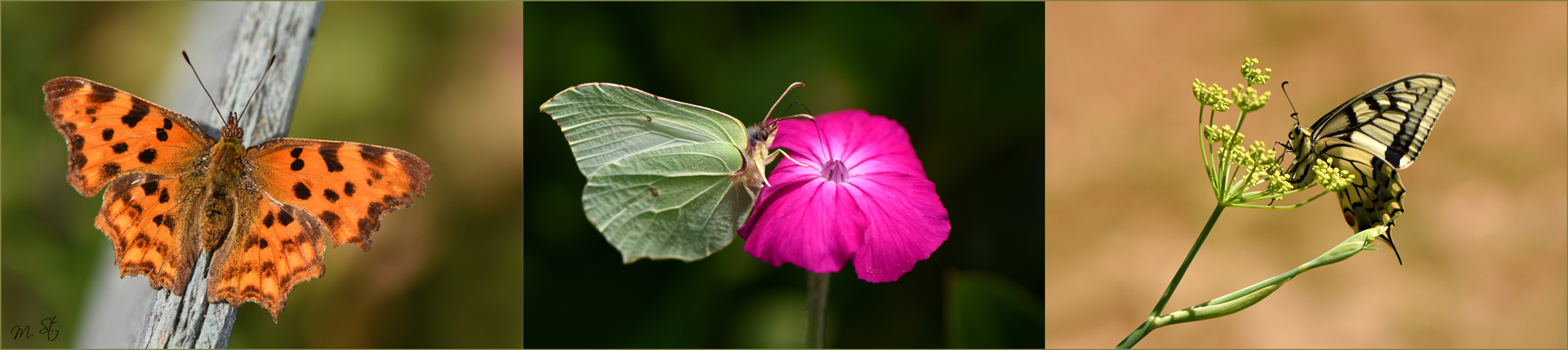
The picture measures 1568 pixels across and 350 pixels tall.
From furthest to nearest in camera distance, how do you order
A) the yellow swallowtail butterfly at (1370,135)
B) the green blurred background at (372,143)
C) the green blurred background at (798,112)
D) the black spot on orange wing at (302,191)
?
the green blurred background at (372,143)
the green blurred background at (798,112)
the black spot on orange wing at (302,191)
the yellow swallowtail butterfly at (1370,135)

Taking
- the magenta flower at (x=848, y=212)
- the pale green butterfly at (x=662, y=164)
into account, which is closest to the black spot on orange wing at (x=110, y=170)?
the pale green butterfly at (x=662, y=164)

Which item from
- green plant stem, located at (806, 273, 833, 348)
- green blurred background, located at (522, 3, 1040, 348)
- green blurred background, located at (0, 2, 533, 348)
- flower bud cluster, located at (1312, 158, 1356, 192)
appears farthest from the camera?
green blurred background, located at (0, 2, 533, 348)

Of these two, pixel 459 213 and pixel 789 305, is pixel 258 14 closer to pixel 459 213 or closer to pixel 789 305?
pixel 459 213

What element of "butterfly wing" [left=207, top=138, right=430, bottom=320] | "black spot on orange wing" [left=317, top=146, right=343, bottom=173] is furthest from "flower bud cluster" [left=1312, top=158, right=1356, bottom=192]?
"black spot on orange wing" [left=317, top=146, right=343, bottom=173]

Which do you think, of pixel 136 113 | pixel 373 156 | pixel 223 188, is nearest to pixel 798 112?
pixel 373 156

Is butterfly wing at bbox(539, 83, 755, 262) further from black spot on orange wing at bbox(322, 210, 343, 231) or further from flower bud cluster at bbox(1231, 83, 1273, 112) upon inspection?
flower bud cluster at bbox(1231, 83, 1273, 112)

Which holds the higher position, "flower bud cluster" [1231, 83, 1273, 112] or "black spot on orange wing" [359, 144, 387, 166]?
"flower bud cluster" [1231, 83, 1273, 112]

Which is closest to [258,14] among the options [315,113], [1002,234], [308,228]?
[308,228]

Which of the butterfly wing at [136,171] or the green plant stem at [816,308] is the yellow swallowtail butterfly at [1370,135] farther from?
the butterfly wing at [136,171]
